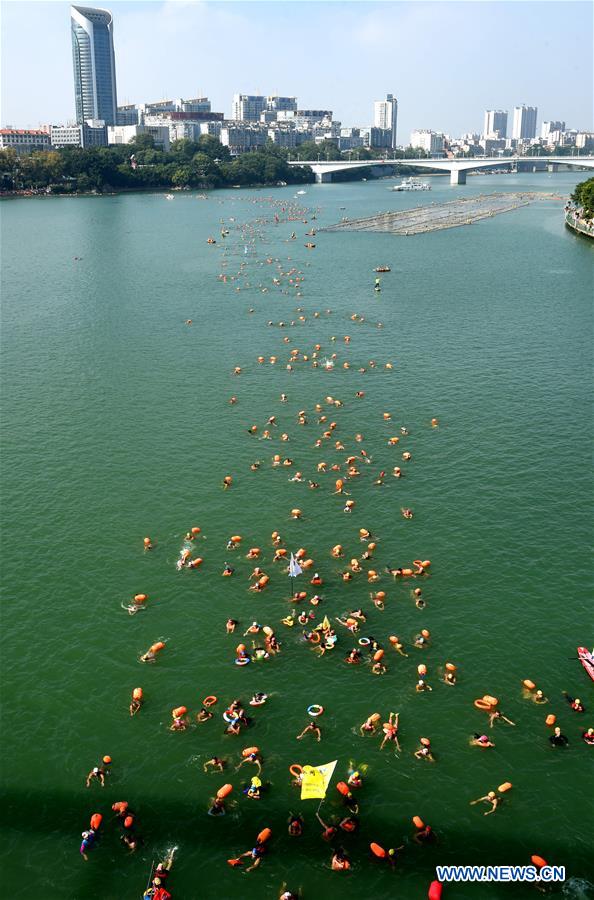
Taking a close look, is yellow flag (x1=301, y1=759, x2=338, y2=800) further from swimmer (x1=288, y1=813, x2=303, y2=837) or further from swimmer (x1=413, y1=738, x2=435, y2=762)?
swimmer (x1=413, y1=738, x2=435, y2=762)

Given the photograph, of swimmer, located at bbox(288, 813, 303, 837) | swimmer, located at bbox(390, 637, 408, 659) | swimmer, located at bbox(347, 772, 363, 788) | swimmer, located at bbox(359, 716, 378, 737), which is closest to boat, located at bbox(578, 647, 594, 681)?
swimmer, located at bbox(390, 637, 408, 659)

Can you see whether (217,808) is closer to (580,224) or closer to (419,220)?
(580,224)

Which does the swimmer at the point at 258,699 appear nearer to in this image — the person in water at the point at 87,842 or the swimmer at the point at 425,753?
the swimmer at the point at 425,753

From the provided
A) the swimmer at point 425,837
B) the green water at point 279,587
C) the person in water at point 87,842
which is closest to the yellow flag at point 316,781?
the green water at point 279,587

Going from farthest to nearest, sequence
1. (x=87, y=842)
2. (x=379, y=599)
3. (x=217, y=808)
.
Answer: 1. (x=379, y=599)
2. (x=217, y=808)
3. (x=87, y=842)

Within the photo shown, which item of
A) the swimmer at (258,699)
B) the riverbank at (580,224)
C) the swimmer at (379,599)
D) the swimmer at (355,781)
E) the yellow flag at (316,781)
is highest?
the riverbank at (580,224)

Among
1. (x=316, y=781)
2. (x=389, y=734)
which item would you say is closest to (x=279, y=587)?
(x=389, y=734)
